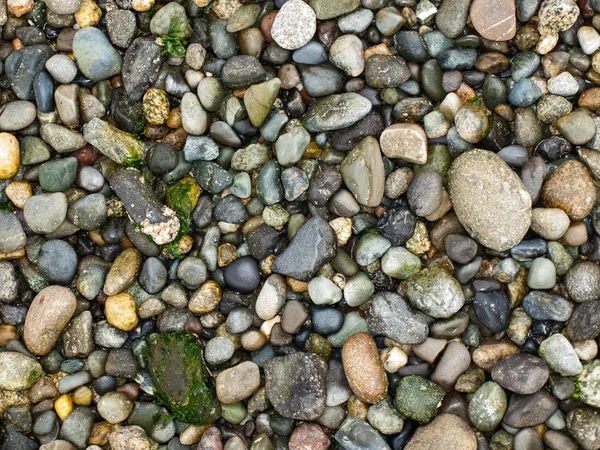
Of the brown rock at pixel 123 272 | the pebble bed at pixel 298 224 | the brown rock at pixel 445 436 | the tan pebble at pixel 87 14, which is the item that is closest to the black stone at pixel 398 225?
the pebble bed at pixel 298 224

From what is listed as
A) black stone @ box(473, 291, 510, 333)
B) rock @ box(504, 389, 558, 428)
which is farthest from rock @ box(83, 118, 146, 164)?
rock @ box(504, 389, 558, 428)

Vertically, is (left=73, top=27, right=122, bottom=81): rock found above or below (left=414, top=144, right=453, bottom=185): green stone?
above

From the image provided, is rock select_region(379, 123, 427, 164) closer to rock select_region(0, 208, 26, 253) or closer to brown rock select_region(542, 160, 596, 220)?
brown rock select_region(542, 160, 596, 220)

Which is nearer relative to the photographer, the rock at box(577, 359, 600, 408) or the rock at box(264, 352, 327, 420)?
the rock at box(577, 359, 600, 408)

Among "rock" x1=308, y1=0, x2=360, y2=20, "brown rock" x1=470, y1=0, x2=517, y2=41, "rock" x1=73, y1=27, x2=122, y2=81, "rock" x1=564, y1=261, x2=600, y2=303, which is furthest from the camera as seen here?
"rock" x1=73, y1=27, x2=122, y2=81

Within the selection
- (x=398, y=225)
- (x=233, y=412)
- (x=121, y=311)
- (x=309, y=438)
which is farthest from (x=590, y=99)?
(x=121, y=311)

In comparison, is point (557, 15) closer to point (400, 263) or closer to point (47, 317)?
point (400, 263)

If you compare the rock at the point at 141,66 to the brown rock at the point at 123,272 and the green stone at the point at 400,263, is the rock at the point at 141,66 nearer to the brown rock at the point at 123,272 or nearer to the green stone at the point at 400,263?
the brown rock at the point at 123,272
